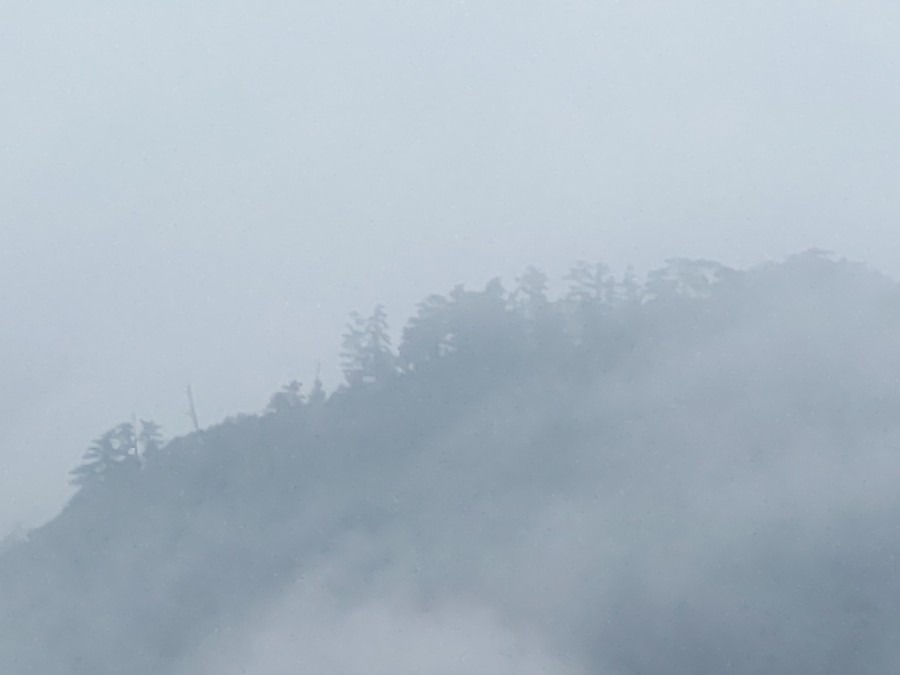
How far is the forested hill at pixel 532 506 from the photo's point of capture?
74.7ft

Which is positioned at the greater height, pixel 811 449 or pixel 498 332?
pixel 498 332

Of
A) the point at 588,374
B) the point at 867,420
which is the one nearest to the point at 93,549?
the point at 588,374

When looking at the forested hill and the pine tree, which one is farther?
the pine tree

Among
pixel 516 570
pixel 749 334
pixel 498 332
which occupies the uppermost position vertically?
pixel 498 332

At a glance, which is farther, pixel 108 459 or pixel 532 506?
pixel 108 459

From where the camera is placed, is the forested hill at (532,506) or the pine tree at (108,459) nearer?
the forested hill at (532,506)

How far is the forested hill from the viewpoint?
22766 mm

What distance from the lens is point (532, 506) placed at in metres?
24.9

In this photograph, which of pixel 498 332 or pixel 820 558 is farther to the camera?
pixel 498 332

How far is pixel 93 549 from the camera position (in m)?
26.5

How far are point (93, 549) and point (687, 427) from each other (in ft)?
52.7

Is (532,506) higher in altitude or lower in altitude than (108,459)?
lower

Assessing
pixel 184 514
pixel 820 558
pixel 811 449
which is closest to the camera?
pixel 820 558

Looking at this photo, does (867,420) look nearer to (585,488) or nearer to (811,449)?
(811,449)
